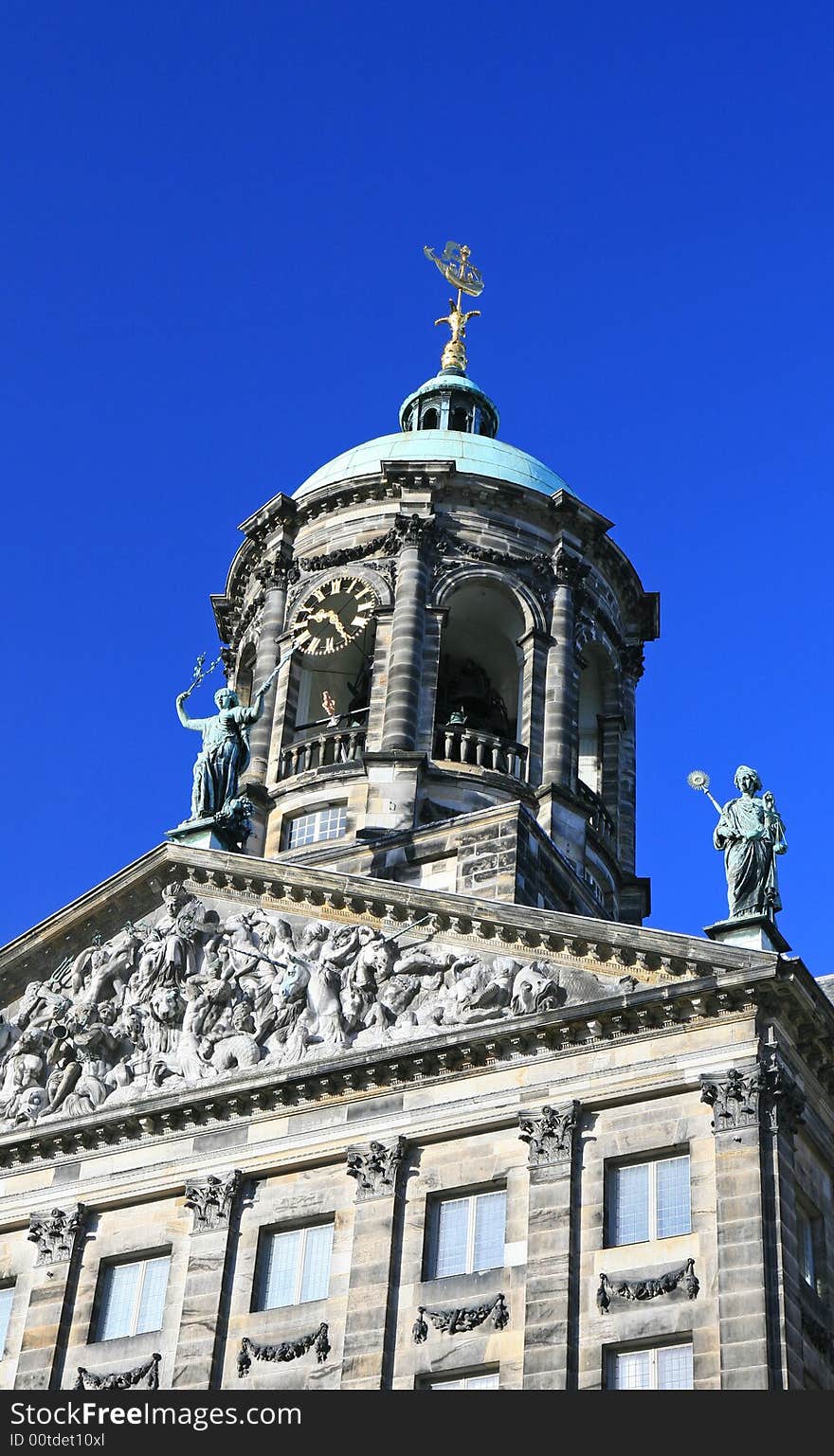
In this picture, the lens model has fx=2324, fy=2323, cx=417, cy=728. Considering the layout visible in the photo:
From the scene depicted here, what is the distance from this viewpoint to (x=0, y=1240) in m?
38.1

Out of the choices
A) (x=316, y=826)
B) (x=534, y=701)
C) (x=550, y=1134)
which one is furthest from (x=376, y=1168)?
(x=534, y=701)

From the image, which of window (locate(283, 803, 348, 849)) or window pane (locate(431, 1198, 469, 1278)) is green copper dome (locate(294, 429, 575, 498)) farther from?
window pane (locate(431, 1198, 469, 1278))

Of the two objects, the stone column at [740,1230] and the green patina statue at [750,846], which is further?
the green patina statue at [750,846]

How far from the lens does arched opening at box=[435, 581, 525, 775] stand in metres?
50.0

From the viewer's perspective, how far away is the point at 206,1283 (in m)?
35.2

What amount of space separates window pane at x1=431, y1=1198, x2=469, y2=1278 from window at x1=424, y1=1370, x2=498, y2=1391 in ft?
5.46

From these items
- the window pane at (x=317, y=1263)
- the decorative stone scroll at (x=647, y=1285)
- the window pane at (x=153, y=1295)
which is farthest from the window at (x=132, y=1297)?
the decorative stone scroll at (x=647, y=1285)

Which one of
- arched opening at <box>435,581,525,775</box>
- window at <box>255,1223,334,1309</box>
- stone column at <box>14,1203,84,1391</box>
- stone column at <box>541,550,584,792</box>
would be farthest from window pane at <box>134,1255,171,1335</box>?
arched opening at <box>435,581,525,775</box>

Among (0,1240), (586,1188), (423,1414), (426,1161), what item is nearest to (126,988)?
(0,1240)

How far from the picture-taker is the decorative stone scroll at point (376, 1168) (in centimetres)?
3488

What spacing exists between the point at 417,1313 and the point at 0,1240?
8304mm

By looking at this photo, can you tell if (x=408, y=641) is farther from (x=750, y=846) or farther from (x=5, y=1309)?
(x=5, y=1309)

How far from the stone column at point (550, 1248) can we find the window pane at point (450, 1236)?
1251 mm

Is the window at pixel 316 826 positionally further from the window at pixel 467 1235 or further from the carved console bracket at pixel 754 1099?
the carved console bracket at pixel 754 1099
